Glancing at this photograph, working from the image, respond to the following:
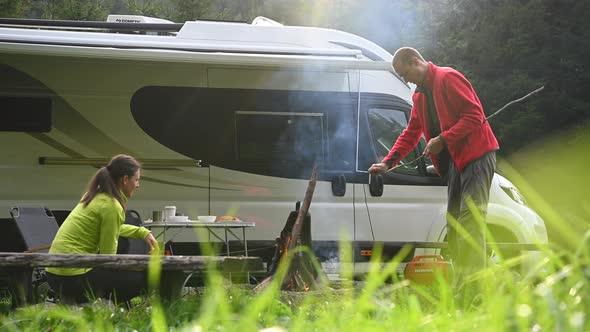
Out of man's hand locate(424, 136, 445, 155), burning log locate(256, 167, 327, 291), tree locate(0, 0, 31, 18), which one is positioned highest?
tree locate(0, 0, 31, 18)

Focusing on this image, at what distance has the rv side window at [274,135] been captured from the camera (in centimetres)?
843

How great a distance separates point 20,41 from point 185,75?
1.34m

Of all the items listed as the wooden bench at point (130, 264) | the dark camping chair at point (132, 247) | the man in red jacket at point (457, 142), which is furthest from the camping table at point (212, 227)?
the wooden bench at point (130, 264)

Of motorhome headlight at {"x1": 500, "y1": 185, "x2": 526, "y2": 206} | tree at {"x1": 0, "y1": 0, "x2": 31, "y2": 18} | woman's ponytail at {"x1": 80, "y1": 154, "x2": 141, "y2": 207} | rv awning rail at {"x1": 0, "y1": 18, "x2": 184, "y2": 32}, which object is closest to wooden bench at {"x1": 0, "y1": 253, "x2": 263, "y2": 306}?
woman's ponytail at {"x1": 80, "y1": 154, "x2": 141, "y2": 207}

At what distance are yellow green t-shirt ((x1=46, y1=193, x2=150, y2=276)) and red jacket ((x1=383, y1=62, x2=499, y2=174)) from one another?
1880 mm

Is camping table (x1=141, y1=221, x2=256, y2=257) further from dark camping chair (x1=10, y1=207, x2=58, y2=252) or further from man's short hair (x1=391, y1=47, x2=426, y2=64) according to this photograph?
man's short hair (x1=391, y1=47, x2=426, y2=64)

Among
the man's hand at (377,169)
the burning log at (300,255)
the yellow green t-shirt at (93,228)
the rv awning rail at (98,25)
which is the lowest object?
the burning log at (300,255)

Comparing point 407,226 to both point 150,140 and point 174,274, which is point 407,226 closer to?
point 150,140

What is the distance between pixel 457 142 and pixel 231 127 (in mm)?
2963

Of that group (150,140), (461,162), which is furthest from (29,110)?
(461,162)

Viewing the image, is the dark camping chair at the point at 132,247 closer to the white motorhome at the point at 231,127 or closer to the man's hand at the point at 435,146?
the white motorhome at the point at 231,127

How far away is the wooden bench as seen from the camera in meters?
4.37

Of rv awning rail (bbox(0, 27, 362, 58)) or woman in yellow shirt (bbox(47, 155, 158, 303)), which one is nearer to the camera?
woman in yellow shirt (bbox(47, 155, 158, 303))

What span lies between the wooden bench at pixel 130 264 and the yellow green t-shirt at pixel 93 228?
584 millimetres
